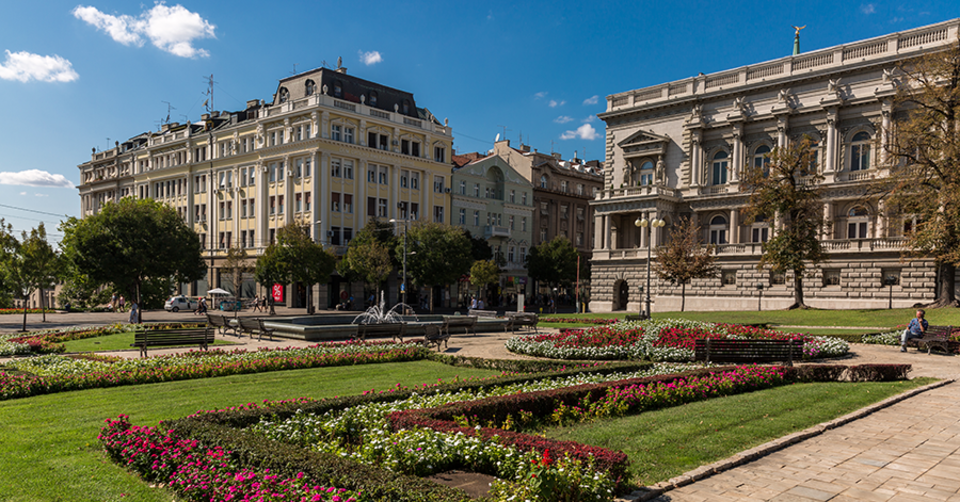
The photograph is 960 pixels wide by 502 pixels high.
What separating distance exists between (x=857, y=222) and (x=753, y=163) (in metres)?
8.69

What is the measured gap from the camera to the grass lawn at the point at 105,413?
6.94 meters

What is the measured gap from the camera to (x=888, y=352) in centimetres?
2078

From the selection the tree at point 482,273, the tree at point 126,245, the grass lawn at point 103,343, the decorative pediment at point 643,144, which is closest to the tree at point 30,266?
the tree at point 126,245

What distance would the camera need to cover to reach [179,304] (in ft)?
184

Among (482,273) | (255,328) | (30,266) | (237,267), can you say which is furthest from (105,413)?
(237,267)

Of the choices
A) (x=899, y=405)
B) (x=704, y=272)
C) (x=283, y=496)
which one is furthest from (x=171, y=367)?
(x=704, y=272)

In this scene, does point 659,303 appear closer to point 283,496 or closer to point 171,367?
point 171,367

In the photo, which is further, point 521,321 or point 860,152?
point 860,152

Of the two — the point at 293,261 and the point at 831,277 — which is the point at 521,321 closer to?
the point at 293,261

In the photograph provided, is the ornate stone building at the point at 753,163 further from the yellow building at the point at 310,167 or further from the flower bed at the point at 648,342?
the flower bed at the point at 648,342

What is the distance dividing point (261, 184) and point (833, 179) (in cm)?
4896

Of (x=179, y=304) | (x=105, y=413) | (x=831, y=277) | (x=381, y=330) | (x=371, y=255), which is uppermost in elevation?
(x=371, y=255)

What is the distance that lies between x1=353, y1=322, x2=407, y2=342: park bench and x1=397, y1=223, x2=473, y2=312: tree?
3068 cm

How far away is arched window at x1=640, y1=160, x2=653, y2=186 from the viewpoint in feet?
185
